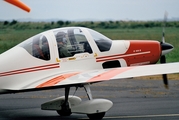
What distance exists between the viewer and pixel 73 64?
13008 millimetres

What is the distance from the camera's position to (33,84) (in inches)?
480

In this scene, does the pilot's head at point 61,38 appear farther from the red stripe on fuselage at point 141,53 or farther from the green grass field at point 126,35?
the green grass field at point 126,35

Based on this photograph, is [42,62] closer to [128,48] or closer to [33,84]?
[33,84]

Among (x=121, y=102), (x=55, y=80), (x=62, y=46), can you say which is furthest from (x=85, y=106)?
(x=121, y=102)

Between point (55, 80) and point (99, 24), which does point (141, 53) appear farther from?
point (99, 24)

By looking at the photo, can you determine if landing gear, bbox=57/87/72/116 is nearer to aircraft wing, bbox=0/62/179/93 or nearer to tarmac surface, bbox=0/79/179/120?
tarmac surface, bbox=0/79/179/120

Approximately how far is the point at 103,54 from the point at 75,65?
0.84 metres

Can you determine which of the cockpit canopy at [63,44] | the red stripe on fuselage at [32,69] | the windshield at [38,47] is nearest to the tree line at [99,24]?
the cockpit canopy at [63,44]

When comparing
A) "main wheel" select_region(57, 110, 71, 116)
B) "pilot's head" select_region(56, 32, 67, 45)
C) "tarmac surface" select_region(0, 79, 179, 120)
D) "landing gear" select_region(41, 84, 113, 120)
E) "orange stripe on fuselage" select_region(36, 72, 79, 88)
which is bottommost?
"tarmac surface" select_region(0, 79, 179, 120)

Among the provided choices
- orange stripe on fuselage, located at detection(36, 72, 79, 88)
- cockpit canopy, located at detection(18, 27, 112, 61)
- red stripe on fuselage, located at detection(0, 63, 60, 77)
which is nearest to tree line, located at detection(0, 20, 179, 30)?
cockpit canopy, located at detection(18, 27, 112, 61)

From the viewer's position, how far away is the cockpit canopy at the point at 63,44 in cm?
1286

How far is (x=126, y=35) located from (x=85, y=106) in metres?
37.0

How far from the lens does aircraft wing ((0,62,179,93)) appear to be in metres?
11.5

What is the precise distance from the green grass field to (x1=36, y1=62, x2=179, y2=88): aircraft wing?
1624cm
